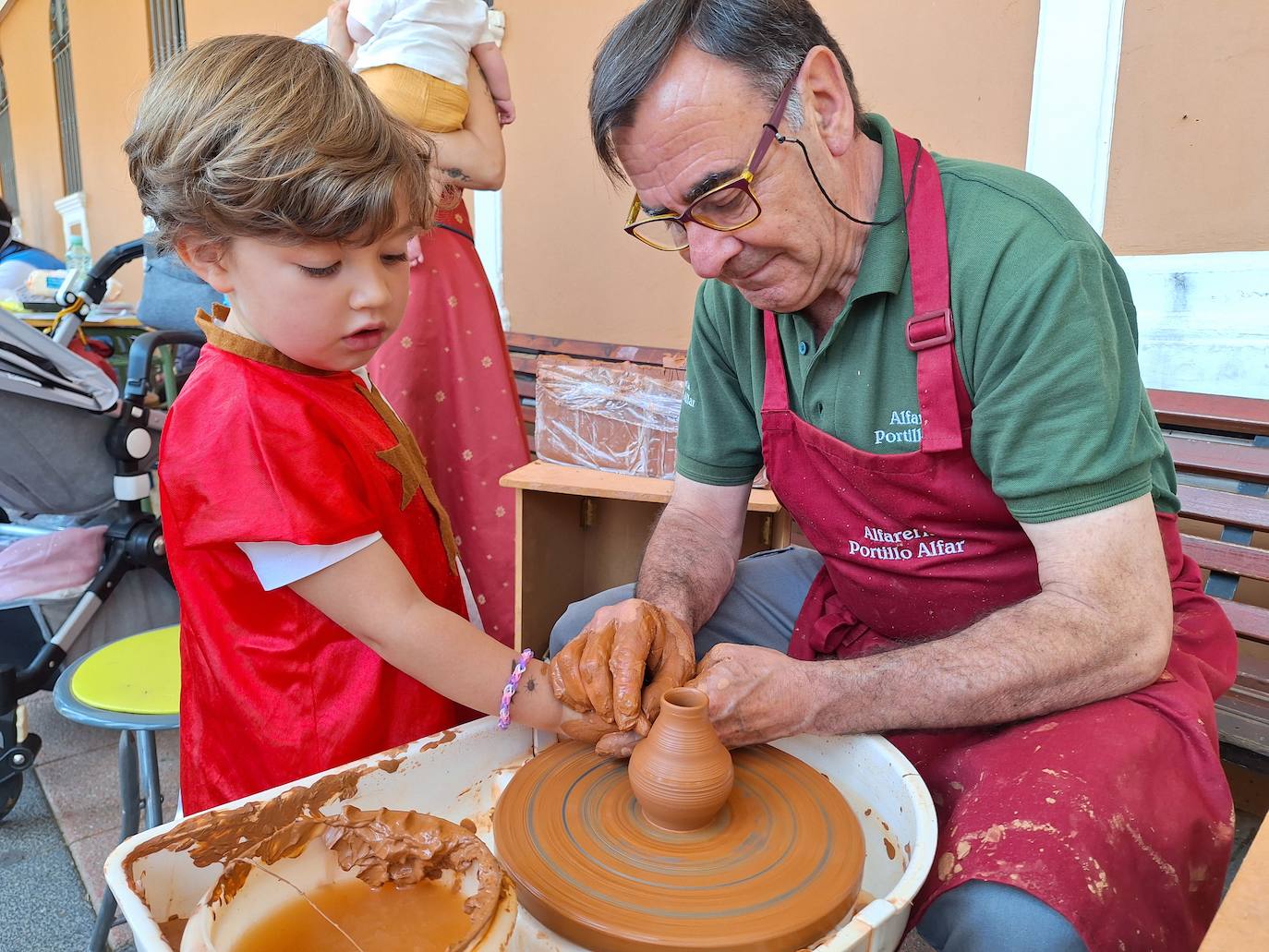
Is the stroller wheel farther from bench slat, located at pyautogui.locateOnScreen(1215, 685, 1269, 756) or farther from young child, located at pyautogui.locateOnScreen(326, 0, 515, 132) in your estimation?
bench slat, located at pyautogui.locateOnScreen(1215, 685, 1269, 756)

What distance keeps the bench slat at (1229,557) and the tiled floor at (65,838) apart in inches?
19.8

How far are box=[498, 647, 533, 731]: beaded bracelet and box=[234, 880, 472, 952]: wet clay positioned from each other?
1.08 ft

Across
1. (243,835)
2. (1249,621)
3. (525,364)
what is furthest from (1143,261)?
(525,364)

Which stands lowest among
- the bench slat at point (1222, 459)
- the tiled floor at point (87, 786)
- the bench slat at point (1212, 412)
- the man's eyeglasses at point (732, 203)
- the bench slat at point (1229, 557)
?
the tiled floor at point (87, 786)

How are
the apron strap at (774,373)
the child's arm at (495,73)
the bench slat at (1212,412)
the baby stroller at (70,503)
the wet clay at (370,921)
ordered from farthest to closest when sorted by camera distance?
the child's arm at (495,73)
the baby stroller at (70,503)
the bench slat at (1212,412)
the apron strap at (774,373)
the wet clay at (370,921)

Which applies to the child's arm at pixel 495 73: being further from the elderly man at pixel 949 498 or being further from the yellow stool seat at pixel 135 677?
the yellow stool seat at pixel 135 677

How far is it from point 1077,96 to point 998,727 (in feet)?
6.03

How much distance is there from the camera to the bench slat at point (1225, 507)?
1.77 meters

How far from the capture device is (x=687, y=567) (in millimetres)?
1562

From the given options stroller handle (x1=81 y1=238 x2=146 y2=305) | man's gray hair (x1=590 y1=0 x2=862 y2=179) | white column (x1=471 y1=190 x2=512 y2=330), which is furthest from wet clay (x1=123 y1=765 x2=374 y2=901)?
white column (x1=471 y1=190 x2=512 y2=330)

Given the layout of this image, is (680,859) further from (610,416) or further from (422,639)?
(610,416)

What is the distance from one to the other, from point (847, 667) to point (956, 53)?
7.03 ft

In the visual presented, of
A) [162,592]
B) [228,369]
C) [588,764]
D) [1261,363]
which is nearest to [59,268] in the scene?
[162,592]

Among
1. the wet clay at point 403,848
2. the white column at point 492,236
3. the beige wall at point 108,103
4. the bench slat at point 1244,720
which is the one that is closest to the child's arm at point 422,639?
the wet clay at point 403,848
